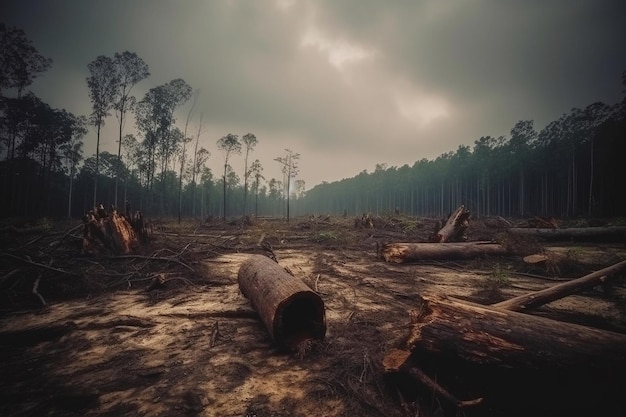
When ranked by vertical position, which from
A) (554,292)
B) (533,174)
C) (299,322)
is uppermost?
(533,174)

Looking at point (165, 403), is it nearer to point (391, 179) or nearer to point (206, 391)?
point (206, 391)

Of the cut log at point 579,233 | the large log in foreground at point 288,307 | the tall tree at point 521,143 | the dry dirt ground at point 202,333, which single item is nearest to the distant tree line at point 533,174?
the tall tree at point 521,143

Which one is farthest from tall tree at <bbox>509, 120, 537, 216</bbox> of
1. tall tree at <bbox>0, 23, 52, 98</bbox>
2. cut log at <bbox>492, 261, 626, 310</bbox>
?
tall tree at <bbox>0, 23, 52, 98</bbox>

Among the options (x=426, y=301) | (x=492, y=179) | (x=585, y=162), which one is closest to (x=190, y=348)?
(x=426, y=301)

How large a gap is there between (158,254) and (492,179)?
63.8 metres

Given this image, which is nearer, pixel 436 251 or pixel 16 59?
pixel 436 251

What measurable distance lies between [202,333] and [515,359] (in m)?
4.48

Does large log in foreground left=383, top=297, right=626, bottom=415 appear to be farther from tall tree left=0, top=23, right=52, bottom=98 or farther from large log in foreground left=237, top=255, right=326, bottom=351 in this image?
tall tree left=0, top=23, right=52, bottom=98

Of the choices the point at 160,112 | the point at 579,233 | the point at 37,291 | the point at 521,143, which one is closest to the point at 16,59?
the point at 160,112

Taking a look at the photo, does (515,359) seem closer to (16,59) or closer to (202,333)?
(202,333)

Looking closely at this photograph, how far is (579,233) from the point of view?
1303cm

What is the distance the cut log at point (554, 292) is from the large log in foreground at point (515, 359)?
1.03 metres

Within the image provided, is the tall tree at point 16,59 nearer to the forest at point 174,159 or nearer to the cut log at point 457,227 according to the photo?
the forest at point 174,159

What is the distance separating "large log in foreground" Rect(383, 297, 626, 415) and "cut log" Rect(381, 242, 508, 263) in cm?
746
